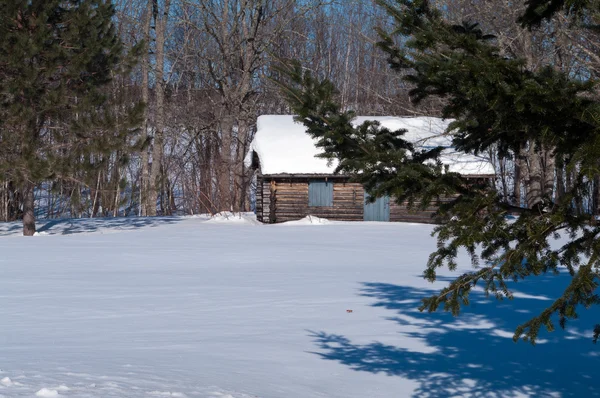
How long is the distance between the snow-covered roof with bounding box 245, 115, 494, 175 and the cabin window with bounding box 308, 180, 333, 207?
0.62 metres

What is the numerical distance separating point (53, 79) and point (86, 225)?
7488 millimetres

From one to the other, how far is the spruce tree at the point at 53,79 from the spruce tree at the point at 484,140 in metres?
17.1

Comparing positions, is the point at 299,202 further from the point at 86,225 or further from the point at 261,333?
the point at 261,333

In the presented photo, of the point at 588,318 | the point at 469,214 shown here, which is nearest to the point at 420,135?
the point at 588,318

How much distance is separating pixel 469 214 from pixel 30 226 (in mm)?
22709

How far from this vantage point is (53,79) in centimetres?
2406

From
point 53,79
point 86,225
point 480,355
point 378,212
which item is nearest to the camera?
point 480,355

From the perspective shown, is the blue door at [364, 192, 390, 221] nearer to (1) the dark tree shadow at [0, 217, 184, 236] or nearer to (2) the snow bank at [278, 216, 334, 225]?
(2) the snow bank at [278, 216, 334, 225]

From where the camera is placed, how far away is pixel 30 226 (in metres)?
25.9

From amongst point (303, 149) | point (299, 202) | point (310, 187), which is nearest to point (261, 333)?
point (310, 187)

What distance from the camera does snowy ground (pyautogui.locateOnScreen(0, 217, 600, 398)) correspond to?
24.1 ft

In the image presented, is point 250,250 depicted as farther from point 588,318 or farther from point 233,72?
point 233,72

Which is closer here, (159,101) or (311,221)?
(311,221)

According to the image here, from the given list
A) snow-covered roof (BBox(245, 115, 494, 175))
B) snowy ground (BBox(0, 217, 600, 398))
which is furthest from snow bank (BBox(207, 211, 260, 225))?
snowy ground (BBox(0, 217, 600, 398))
